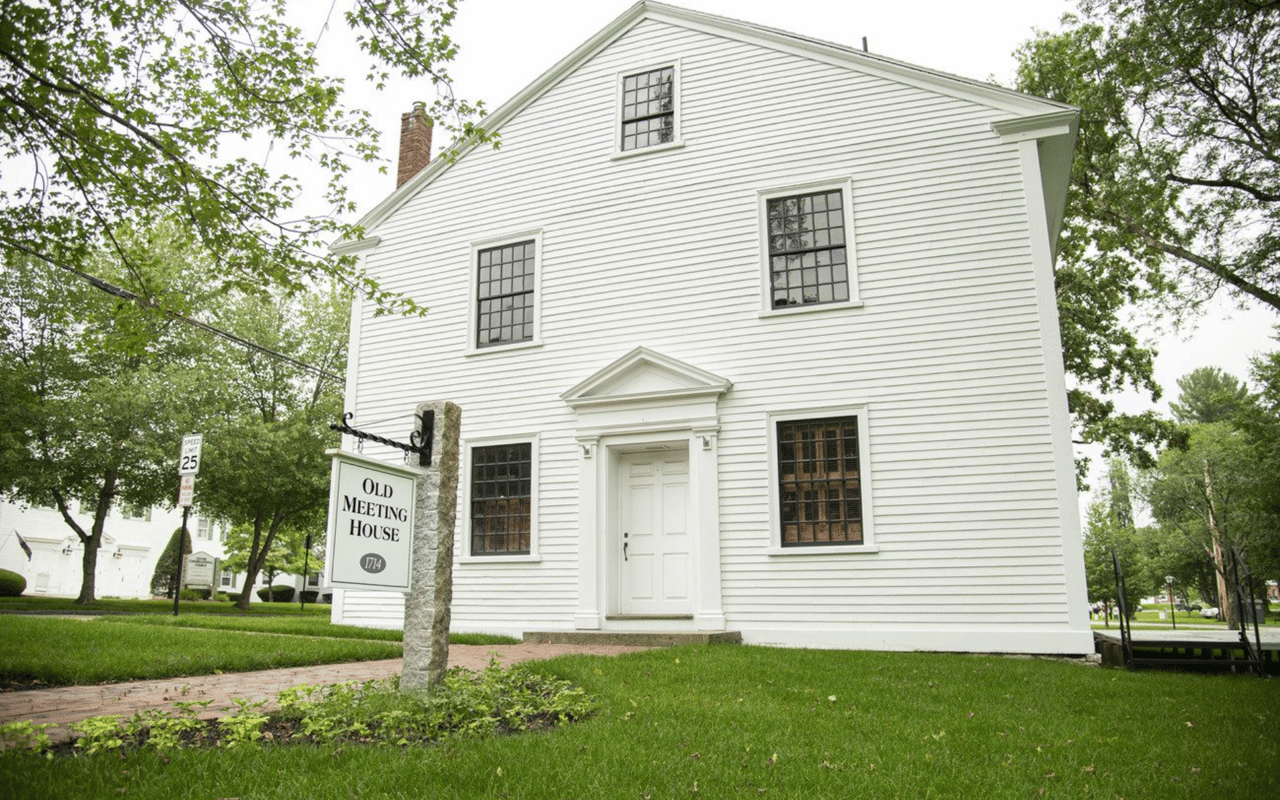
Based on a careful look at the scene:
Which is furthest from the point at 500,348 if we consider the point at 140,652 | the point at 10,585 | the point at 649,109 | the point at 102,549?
the point at 102,549

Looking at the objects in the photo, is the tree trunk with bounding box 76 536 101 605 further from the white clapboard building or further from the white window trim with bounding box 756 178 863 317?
the white window trim with bounding box 756 178 863 317

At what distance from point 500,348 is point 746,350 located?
12.8ft

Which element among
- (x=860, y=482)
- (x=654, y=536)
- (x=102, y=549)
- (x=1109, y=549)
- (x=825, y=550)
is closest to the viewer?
(x=825, y=550)

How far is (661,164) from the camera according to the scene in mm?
13258

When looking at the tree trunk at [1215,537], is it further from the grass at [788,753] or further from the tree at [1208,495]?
the grass at [788,753]

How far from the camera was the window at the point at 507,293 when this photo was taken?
1373 cm

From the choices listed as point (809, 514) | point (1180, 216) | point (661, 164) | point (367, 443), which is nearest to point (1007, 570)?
point (809, 514)

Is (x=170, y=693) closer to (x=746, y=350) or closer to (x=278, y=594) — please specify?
(x=746, y=350)

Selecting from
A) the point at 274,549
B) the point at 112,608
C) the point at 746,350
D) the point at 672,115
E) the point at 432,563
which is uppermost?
the point at 672,115

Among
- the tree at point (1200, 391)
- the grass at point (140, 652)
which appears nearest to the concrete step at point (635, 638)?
the grass at point (140, 652)

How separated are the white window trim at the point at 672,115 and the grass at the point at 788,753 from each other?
867 cm

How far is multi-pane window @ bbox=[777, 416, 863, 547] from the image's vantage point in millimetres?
11195

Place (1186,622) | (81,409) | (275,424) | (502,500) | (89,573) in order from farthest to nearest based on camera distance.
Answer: (1186,622), (275,424), (89,573), (81,409), (502,500)

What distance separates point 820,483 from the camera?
11398 millimetres
